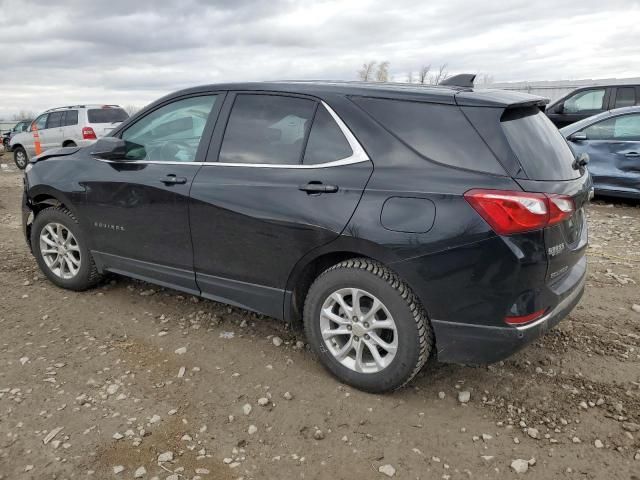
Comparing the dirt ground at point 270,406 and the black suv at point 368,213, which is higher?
the black suv at point 368,213

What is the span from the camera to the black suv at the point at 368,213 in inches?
102

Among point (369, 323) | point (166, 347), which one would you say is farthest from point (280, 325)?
point (369, 323)

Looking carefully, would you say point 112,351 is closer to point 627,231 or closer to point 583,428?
point 583,428

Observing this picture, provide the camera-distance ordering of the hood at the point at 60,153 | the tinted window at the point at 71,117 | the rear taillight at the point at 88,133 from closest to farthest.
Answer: the hood at the point at 60,153 < the rear taillight at the point at 88,133 < the tinted window at the point at 71,117

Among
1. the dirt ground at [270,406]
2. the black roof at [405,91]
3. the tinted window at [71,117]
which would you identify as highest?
the black roof at [405,91]

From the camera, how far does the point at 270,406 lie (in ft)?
9.71

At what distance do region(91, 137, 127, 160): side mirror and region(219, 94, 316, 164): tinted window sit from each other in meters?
0.92

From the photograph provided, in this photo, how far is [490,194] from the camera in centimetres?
254

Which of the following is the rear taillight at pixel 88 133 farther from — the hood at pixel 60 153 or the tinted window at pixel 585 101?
the tinted window at pixel 585 101

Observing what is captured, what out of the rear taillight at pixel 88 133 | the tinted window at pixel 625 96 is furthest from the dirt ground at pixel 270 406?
the rear taillight at pixel 88 133

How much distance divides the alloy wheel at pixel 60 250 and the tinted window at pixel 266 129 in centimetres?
184

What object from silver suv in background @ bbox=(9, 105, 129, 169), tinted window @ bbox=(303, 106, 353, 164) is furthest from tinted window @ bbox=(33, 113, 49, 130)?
tinted window @ bbox=(303, 106, 353, 164)

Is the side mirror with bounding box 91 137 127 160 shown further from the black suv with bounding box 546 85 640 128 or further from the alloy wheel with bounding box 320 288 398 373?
the black suv with bounding box 546 85 640 128

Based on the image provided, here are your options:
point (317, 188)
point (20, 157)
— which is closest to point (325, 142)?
point (317, 188)
